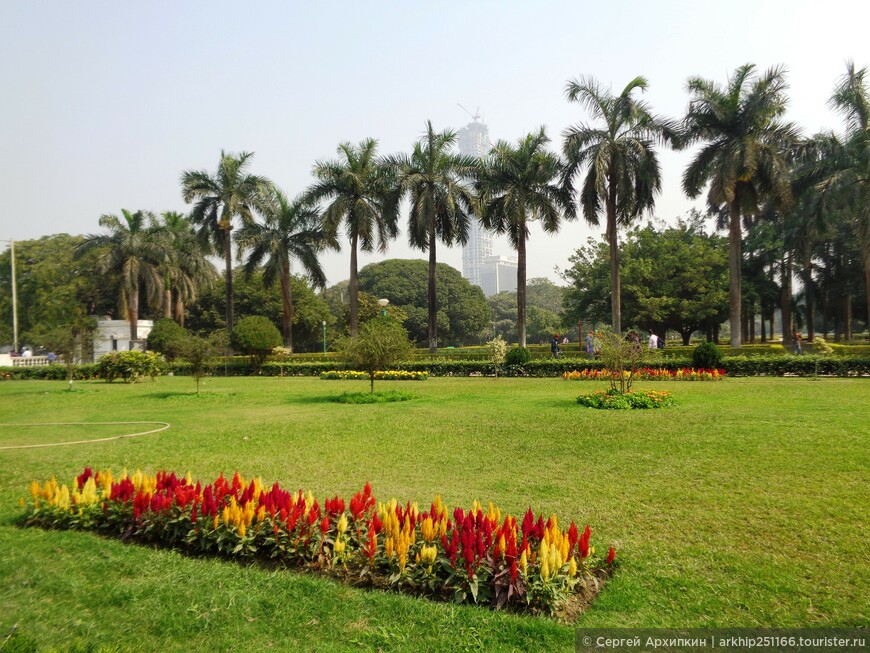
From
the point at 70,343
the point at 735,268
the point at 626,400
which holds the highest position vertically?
the point at 735,268

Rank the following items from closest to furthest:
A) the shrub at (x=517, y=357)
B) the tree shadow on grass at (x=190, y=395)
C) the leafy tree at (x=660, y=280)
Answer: the tree shadow on grass at (x=190, y=395) → the shrub at (x=517, y=357) → the leafy tree at (x=660, y=280)

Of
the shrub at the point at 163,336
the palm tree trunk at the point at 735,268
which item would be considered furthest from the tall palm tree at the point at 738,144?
the shrub at the point at 163,336

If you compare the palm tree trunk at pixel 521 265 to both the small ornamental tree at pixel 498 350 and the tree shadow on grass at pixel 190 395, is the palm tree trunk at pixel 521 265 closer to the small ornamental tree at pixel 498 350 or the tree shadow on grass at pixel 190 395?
the small ornamental tree at pixel 498 350

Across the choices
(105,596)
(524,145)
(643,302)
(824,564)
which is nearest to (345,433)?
(105,596)

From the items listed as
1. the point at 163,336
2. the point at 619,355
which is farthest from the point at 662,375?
the point at 163,336

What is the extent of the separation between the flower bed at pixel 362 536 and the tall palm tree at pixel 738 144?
22.8 m

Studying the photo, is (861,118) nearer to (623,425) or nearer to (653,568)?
(623,425)

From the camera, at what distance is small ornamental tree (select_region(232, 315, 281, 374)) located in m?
27.1

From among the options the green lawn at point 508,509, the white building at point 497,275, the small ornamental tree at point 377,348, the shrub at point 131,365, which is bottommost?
the green lawn at point 508,509

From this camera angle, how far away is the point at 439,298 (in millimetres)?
55375

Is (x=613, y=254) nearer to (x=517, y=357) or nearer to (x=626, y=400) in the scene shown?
(x=517, y=357)

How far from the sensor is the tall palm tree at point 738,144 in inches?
910

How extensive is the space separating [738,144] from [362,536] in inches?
962

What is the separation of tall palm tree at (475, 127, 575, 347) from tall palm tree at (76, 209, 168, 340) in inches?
858
